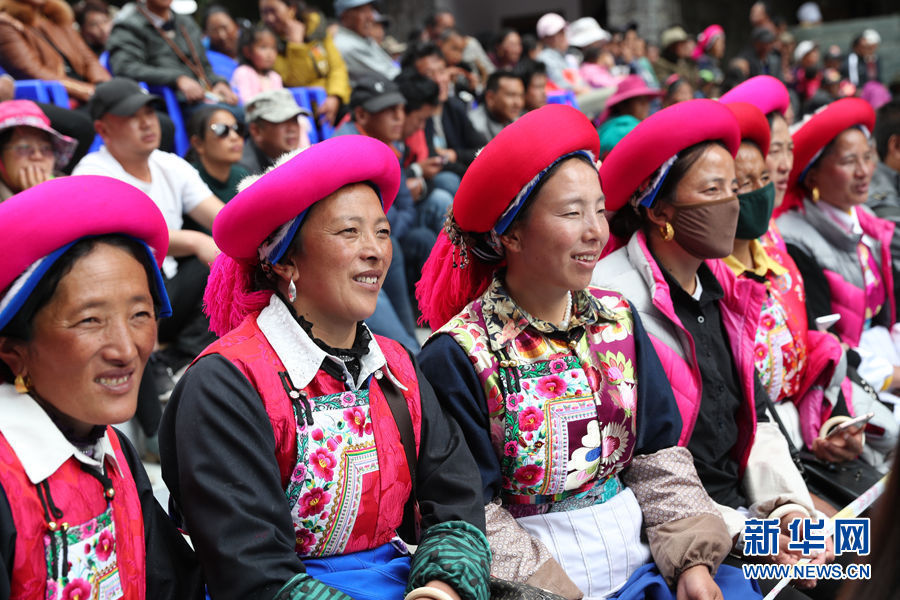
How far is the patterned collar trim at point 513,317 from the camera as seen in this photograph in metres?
2.43

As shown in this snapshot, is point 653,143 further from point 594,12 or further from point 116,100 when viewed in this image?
point 594,12

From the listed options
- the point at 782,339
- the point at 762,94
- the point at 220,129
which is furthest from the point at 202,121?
the point at 782,339

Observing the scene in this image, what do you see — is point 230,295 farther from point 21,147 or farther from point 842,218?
point 842,218

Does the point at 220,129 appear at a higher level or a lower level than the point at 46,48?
lower

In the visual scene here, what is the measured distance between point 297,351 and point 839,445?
2.48 metres

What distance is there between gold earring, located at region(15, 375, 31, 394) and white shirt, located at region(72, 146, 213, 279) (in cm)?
276

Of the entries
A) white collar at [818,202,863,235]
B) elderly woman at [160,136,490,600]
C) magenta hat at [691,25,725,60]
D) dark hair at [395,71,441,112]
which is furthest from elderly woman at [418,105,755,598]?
magenta hat at [691,25,725,60]

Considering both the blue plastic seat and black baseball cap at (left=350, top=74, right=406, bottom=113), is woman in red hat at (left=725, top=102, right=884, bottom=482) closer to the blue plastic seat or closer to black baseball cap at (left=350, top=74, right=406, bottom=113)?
black baseball cap at (left=350, top=74, right=406, bottom=113)

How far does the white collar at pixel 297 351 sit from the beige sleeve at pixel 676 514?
35.8 inches

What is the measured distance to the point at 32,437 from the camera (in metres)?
1.66

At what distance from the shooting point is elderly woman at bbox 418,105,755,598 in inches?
91.9

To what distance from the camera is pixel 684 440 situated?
2.83m

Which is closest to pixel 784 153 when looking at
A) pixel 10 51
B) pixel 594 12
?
pixel 10 51

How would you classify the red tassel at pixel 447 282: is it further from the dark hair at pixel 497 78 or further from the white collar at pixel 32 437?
the dark hair at pixel 497 78
